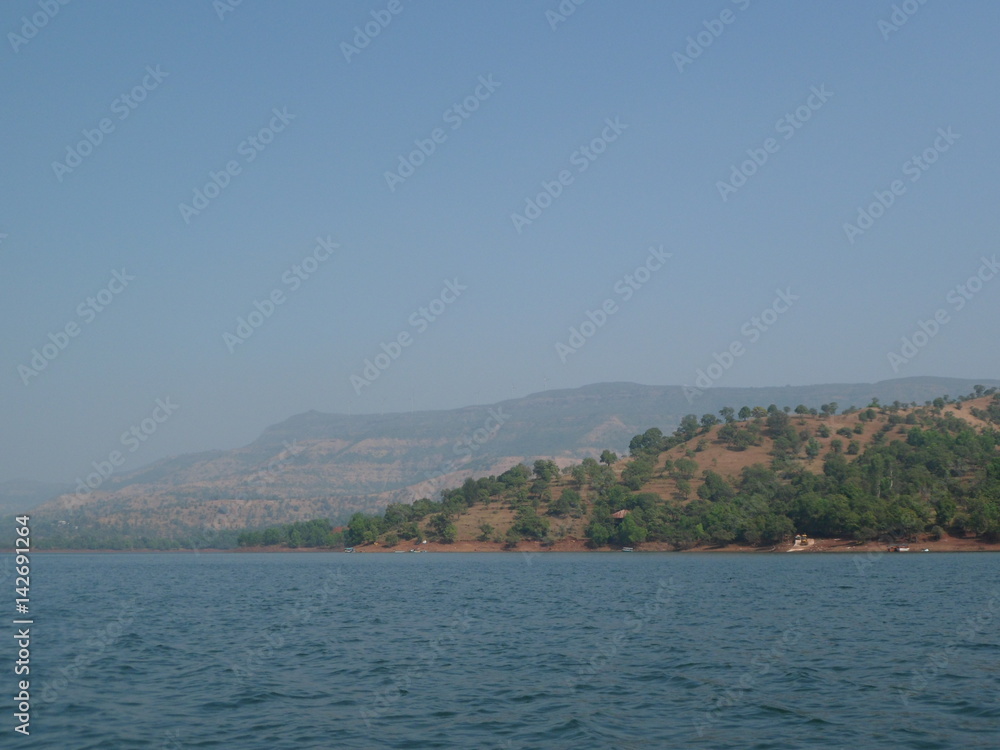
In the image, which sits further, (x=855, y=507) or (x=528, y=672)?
(x=855, y=507)

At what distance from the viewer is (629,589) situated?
252 feet

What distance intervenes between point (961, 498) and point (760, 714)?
15305 centimetres

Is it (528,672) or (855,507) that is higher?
(855,507)

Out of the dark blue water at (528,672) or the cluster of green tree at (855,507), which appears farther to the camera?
the cluster of green tree at (855,507)

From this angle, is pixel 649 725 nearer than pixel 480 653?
Yes

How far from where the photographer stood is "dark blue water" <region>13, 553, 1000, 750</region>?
86.3ft

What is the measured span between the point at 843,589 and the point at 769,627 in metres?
26.6

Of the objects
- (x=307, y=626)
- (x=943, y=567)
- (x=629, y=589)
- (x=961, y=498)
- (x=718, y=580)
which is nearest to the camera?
(x=307, y=626)

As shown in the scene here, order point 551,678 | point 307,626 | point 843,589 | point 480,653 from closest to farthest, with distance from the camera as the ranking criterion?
point 551,678
point 480,653
point 307,626
point 843,589

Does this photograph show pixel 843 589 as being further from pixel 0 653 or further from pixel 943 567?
pixel 0 653

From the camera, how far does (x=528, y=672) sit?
117ft

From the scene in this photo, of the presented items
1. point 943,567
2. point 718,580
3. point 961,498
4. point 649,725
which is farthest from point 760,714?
point 961,498

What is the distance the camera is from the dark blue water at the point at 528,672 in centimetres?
2630

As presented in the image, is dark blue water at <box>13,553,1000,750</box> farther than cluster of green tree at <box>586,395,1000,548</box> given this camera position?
No
